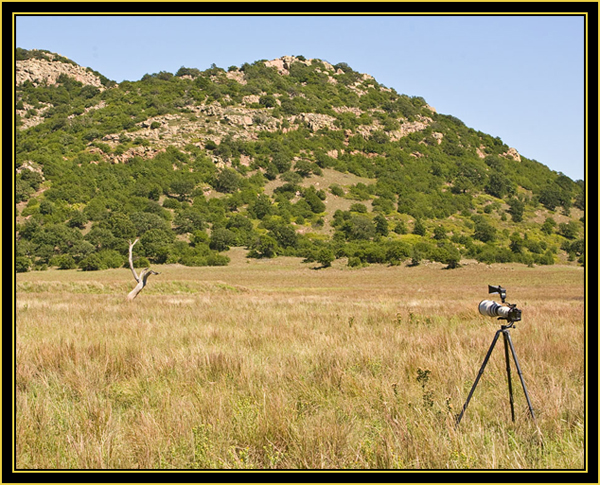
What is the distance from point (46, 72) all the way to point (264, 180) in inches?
4334

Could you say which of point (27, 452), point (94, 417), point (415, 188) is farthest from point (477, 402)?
point (415, 188)

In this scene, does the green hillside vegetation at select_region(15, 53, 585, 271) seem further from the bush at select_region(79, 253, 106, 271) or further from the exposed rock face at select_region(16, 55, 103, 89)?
the exposed rock face at select_region(16, 55, 103, 89)

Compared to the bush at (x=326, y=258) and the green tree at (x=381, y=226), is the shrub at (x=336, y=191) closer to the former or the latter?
the green tree at (x=381, y=226)

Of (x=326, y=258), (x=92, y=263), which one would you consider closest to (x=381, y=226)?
(x=326, y=258)

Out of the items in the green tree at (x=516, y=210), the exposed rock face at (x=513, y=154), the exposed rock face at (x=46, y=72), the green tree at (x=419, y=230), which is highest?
the exposed rock face at (x=46, y=72)

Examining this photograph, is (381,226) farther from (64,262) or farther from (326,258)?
(64,262)

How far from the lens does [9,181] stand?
110 inches

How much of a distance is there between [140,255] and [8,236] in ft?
247

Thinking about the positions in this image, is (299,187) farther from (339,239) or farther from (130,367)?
(130,367)

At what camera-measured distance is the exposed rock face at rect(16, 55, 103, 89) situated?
161 meters

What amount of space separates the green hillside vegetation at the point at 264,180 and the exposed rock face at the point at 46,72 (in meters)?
3.45

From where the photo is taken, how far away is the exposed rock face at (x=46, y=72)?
161 m

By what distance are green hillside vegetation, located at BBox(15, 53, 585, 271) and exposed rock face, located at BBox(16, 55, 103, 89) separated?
3.45 metres

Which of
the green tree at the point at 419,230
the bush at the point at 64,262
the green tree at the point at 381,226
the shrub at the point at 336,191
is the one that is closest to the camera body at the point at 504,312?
the bush at the point at 64,262
